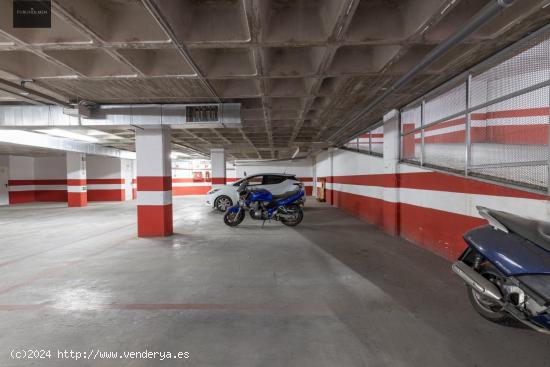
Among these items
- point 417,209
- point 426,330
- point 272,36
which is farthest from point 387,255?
point 272,36

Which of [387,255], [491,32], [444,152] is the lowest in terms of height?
[387,255]

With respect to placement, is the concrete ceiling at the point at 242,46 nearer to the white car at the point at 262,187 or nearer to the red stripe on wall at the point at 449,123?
the red stripe on wall at the point at 449,123

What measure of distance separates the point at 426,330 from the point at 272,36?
10.3 feet

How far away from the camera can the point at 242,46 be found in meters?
2.90

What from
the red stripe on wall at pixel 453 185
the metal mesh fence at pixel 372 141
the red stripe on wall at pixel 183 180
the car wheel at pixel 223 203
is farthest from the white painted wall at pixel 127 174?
the red stripe on wall at pixel 453 185

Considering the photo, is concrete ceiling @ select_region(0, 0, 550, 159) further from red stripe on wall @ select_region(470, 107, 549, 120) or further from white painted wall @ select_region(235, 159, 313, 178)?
white painted wall @ select_region(235, 159, 313, 178)

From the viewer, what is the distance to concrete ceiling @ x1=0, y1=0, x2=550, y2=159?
2.55 metres

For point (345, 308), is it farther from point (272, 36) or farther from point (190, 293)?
point (272, 36)

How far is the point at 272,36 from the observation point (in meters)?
2.78

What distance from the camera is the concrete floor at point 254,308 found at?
201 cm

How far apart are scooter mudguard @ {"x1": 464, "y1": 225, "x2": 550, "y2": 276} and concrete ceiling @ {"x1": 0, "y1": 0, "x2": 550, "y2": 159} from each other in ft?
6.61

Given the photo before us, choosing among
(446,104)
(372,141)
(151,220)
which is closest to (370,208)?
(372,141)

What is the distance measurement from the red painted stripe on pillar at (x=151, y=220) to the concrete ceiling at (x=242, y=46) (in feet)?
7.93

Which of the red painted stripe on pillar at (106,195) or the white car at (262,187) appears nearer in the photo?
Result: the white car at (262,187)
